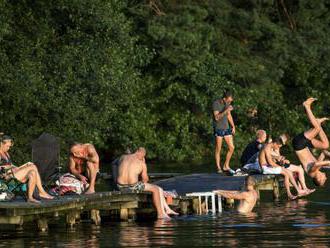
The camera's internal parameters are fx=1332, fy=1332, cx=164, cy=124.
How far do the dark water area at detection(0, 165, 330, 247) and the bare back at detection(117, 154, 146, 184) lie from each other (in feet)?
2.33

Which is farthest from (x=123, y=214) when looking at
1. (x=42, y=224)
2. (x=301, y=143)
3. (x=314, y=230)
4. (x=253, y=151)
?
(x=301, y=143)

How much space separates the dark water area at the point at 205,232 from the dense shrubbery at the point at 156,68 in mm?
11484

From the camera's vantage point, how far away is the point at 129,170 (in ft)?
72.1

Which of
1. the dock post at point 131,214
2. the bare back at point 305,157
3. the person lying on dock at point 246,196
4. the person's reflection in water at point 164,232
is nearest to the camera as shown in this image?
the person's reflection in water at point 164,232

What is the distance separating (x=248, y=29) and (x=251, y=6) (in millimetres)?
1274

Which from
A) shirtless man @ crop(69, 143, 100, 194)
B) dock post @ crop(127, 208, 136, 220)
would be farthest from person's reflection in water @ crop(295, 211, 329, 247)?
shirtless man @ crop(69, 143, 100, 194)

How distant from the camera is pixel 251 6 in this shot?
45250 mm

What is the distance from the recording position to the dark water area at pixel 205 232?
17902 millimetres

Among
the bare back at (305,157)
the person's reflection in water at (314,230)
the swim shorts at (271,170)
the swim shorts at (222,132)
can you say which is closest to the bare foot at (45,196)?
the person's reflection in water at (314,230)

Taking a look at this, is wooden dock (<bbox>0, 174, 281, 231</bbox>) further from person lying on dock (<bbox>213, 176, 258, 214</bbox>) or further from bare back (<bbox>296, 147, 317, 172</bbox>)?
person lying on dock (<bbox>213, 176, 258, 214</bbox>)

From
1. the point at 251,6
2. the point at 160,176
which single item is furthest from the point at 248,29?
the point at 160,176

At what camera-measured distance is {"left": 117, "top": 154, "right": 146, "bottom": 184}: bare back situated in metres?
21.9

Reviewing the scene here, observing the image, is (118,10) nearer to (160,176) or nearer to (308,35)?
(160,176)

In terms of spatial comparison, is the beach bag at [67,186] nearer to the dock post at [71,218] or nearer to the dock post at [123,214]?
the dock post at [71,218]
